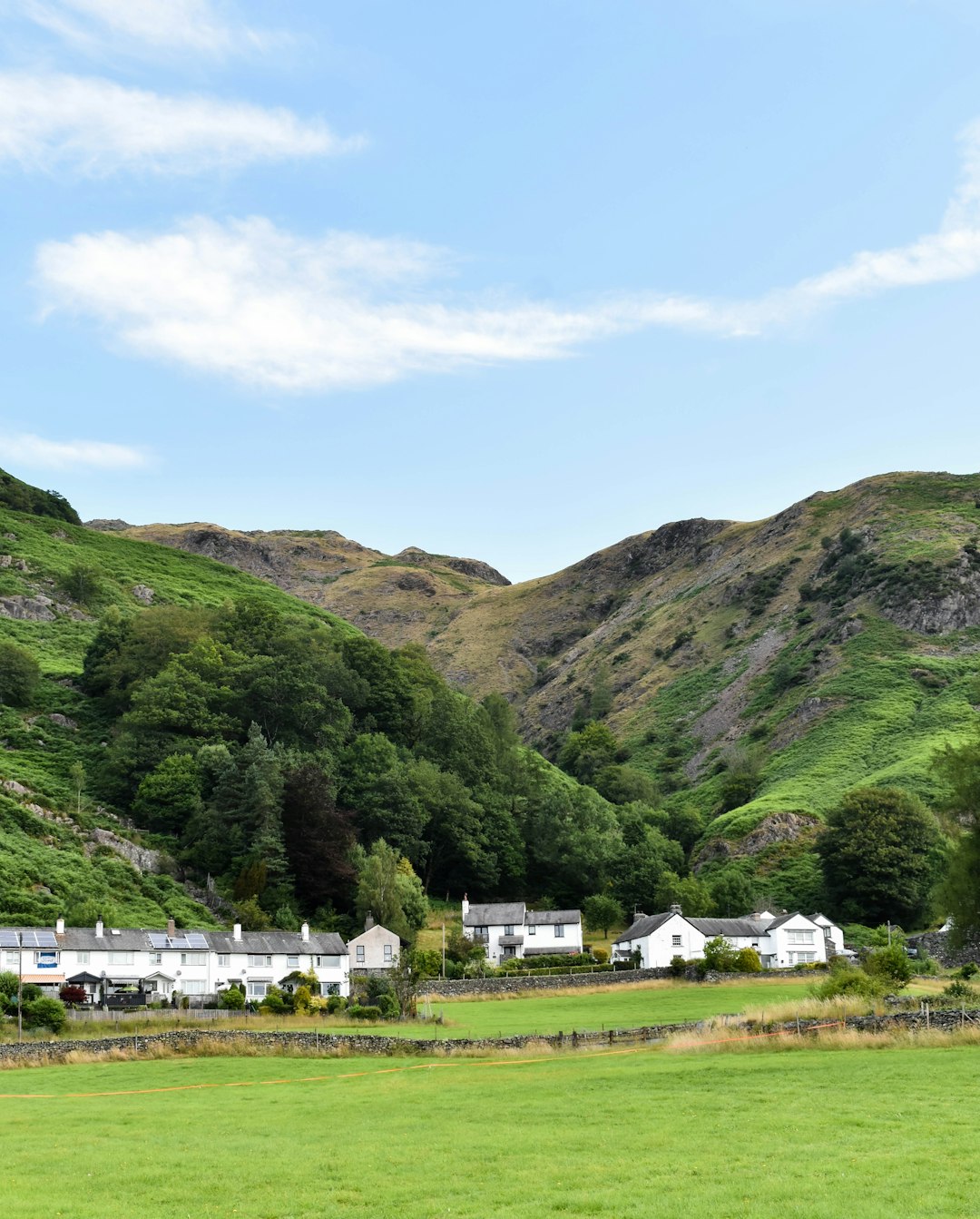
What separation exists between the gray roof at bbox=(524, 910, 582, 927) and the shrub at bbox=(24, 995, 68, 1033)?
49.2 meters

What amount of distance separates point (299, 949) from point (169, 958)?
8.29 meters

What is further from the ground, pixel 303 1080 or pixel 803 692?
pixel 803 692

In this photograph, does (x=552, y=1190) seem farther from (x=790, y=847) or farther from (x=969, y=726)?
(x=969, y=726)

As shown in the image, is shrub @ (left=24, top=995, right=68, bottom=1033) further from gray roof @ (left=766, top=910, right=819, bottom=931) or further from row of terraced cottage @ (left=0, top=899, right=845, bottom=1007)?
gray roof @ (left=766, top=910, right=819, bottom=931)

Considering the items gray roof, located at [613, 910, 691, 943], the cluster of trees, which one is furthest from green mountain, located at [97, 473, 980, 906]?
gray roof, located at [613, 910, 691, 943]

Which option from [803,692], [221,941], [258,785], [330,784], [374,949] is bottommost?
[374,949]

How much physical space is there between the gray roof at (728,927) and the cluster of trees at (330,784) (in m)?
11.5

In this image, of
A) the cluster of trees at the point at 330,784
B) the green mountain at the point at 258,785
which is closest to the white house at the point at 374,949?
the cluster of trees at the point at 330,784

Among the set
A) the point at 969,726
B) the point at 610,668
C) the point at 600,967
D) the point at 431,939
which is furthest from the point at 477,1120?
the point at 610,668

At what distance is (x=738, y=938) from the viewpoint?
86.9 metres

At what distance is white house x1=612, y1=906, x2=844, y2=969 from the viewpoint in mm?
82625

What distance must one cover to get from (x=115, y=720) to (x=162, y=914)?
35.7 metres

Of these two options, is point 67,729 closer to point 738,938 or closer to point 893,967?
point 738,938

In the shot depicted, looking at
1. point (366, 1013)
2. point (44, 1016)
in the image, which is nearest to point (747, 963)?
point (366, 1013)
